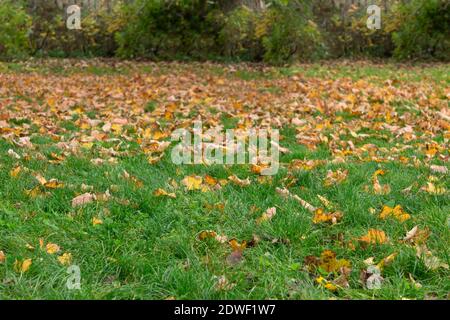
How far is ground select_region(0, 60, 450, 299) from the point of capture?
9.96ft

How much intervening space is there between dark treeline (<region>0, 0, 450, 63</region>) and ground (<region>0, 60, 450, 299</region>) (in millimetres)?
5312

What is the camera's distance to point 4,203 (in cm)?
399

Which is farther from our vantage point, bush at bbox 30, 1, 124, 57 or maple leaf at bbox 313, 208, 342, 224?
bush at bbox 30, 1, 124, 57

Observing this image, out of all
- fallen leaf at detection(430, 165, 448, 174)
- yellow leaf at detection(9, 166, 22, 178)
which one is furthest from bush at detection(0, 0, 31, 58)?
fallen leaf at detection(430, 165, 448, 174)

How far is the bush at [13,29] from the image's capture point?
45.4ft

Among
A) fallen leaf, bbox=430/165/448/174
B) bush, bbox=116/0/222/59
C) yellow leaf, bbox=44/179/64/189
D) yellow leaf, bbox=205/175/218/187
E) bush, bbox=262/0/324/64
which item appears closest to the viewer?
yellow leaf, bbox=44/179/64/189

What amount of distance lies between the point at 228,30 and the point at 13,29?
5184 mm

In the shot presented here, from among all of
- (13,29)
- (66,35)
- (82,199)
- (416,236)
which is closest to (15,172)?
(82,199)

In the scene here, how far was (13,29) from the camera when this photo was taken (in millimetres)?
14008

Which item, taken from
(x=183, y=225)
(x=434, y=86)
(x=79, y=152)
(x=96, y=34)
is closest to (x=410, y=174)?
(x=183, y=225)

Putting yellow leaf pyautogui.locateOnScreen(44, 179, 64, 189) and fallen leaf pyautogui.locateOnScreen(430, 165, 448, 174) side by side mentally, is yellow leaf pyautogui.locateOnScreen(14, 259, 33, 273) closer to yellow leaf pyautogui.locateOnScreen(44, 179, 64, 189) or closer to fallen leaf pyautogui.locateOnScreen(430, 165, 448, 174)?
yellow leaf pyautogui.locateOnScreen(44, 179, 64, 189)

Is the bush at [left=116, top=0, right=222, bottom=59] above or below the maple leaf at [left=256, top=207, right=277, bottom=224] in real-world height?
above

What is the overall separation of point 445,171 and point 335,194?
1.11m

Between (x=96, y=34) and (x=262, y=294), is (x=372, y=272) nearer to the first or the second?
(x=262, y=294)
